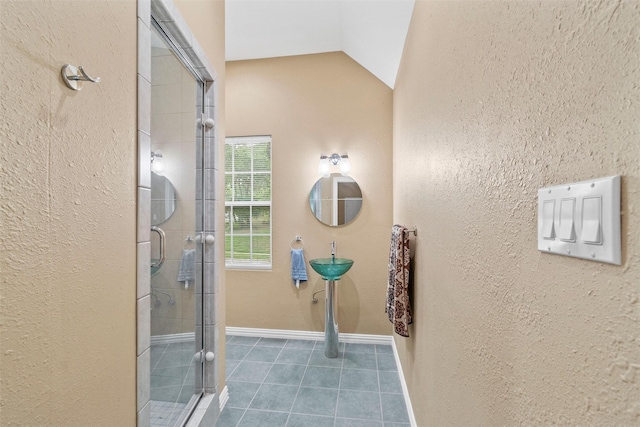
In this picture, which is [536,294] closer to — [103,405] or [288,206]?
[103,405]

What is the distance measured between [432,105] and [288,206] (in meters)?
2.11

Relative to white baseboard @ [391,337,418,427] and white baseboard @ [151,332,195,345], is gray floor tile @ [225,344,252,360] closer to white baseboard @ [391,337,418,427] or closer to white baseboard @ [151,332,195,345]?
white baseboard @ [151,332,195,345]

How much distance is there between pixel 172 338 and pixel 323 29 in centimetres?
287

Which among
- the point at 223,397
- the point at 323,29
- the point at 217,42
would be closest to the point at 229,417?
the point at 223,397

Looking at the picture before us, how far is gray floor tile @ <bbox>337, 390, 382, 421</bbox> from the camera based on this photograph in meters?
1.99

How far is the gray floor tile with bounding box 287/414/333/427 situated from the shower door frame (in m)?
0.52

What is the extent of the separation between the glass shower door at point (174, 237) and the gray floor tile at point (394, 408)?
1.28 m

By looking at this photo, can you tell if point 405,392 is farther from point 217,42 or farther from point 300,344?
point 217,42

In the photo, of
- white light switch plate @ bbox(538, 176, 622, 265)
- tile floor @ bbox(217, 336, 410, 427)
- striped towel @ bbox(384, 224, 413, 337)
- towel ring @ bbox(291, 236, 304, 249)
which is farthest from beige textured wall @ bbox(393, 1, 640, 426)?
towel ring @ bbox(291, 236, 304, 249)

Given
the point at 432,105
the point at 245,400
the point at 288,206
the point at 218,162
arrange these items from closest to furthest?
the point at 432,105
the point at 218,162
the point at 245,400
the point at 288,206

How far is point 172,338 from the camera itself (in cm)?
157

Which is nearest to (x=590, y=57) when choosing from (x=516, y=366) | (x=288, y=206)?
(x=516, y=366)

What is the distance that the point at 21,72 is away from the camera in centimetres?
65

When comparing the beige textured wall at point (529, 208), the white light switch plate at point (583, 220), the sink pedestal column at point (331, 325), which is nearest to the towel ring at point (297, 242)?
the sink pedestal column at point (331, 325)
